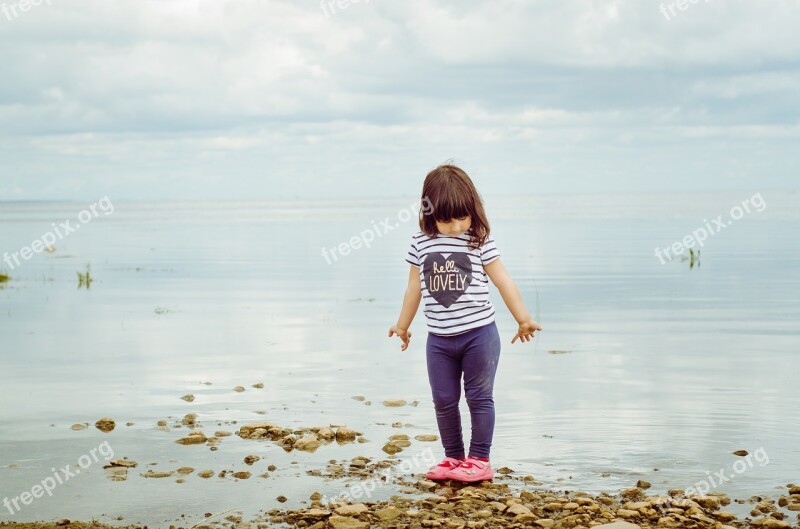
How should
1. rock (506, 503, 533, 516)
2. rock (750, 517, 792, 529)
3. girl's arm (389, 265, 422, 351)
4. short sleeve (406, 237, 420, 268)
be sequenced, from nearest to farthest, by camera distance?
rock (750, 517, 792, 529)
rock (506, 503, 533, 516)
short sleeve (406, 237, 420, 268)
girl's arm (389, 265, 422, 351)

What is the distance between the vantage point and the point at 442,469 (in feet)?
23.1

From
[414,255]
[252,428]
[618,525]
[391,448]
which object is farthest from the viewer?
[252,428]

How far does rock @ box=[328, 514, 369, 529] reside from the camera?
5.85 metres

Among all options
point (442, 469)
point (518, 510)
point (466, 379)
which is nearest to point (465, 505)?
point (518, 510)

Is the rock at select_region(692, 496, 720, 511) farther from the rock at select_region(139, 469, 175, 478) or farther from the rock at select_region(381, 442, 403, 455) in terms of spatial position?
the rock at select_region(139, 469, 175, 478)

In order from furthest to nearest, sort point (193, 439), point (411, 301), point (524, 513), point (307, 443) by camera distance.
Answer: point (193, 439)
point (307, 443)
point (411, 301)
point (524, 513)

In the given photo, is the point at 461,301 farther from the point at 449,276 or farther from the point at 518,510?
the point at 518,510

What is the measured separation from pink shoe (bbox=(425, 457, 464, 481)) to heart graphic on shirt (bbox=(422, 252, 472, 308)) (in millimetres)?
1101

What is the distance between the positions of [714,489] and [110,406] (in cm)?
584

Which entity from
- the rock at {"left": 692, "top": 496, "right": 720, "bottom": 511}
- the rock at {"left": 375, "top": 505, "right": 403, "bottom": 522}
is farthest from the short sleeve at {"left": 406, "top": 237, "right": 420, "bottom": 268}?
the rock at {"left": 692, "top": 496, "right": 720, "bottom": 511}

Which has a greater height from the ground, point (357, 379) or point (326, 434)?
point (357, 379)

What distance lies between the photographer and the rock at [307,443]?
314 inches

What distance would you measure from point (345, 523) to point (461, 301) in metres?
1.82

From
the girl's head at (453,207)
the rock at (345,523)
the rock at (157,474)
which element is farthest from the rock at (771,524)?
the rock at (157,474)
